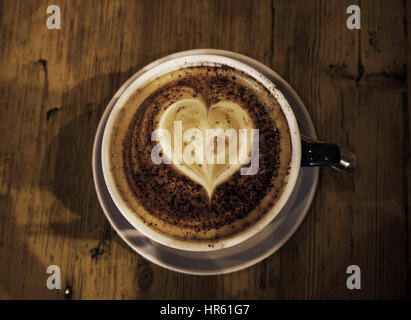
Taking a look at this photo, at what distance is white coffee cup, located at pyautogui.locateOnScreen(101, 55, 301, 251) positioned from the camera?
66cm

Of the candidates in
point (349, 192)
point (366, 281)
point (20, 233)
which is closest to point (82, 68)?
point (20, 233)

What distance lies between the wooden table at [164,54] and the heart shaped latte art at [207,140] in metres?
0.21

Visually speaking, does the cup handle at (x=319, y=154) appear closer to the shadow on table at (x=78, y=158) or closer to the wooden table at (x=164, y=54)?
the wooden table at (x=164, y=54)

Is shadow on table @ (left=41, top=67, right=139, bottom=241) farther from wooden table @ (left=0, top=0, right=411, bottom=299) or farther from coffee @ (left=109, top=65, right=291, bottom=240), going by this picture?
coffee @ (left=109, top=65, right=291, bottom=240)

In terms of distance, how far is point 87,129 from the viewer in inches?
32.1

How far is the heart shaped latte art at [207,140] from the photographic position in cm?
69

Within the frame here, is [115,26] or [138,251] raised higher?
[115,26]

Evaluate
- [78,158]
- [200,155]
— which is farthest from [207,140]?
[78,158]

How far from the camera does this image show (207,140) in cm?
69

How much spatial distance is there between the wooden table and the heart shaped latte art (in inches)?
8.1

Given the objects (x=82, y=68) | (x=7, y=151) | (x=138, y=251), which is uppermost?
(x=82, y=68)

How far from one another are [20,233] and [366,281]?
805 millimetres

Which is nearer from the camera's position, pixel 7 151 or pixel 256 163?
pixel 256 163
